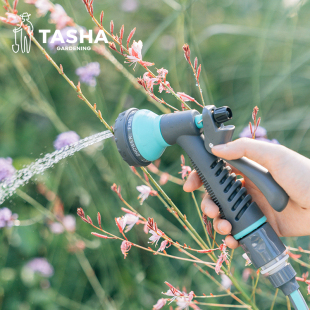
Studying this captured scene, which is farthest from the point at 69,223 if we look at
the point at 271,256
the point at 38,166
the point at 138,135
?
the point at 271,256

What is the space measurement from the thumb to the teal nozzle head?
0.39ft

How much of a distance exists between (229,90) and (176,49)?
287mm

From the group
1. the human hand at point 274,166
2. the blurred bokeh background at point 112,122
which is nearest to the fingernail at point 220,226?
the human hand at point 274,166

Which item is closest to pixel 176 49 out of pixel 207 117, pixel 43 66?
pixel 43 66

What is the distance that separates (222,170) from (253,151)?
7cm

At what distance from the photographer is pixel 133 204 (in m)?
0.99

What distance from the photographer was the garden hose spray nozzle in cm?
51

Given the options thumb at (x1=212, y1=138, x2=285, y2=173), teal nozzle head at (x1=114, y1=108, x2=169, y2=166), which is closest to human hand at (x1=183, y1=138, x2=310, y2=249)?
thumb at (x1=212, y1=138, x2=285, y2=173)

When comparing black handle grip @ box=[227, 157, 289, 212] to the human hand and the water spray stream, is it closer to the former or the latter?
the human hand

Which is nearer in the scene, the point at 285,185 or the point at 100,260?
the point at 285,185

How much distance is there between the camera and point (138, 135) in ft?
1.80

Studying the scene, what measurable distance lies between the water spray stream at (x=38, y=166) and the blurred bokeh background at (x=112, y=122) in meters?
0.03

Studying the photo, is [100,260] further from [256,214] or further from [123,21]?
[123,21]

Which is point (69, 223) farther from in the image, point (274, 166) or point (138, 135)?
point (274, 166)
